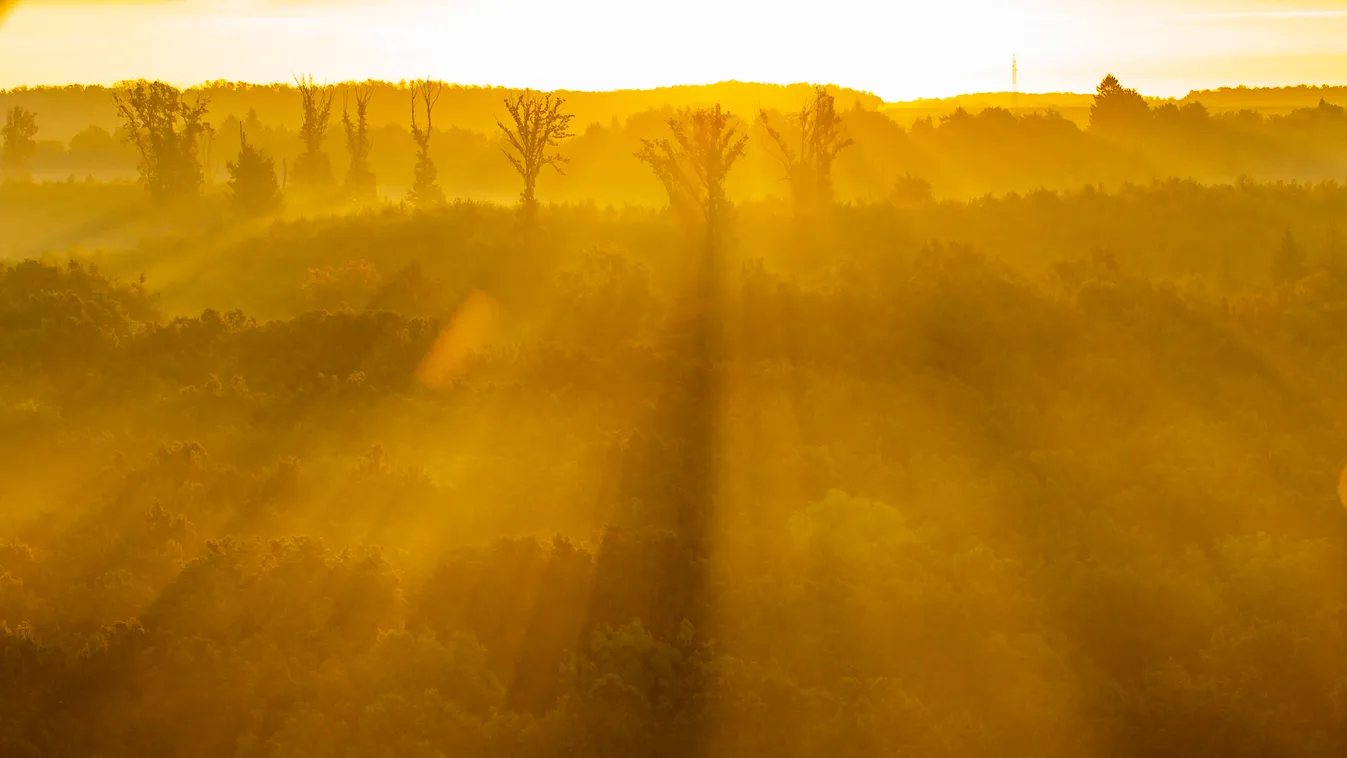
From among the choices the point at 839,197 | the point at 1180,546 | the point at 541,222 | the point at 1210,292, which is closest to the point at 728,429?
the point at 1180,546

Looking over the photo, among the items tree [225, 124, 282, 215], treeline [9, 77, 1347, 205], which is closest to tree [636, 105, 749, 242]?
treeline [9, 77, 1347, 205]

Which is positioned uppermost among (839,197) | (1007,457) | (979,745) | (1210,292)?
(839,197)

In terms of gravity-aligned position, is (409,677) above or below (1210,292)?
below

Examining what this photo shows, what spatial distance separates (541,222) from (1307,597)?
3160 centimetres

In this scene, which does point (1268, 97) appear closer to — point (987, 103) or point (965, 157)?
point (987, 103)

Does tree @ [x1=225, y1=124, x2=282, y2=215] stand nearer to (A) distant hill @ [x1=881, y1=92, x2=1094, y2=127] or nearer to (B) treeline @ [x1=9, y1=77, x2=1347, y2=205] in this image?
(B) treeline @ [x1=9, y1=77, x2=1347, y2=205]

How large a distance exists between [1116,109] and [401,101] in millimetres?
86461

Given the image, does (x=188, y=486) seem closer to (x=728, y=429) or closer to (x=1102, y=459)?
(x=728, y=429)

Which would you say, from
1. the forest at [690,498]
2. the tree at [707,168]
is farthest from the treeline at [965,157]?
the forest at [690,498]

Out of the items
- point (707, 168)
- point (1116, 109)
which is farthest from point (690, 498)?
point (1116, 109)

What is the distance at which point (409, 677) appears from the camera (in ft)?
40.5

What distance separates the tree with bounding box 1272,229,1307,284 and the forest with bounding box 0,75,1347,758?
0.16 m

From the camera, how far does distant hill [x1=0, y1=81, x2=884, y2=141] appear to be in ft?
393

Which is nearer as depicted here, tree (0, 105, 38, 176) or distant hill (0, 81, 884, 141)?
tree (0, 105, 38, 176)
